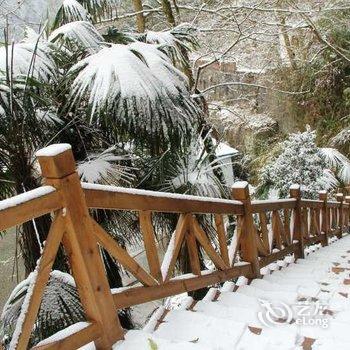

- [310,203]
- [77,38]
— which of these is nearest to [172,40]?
[77,38]

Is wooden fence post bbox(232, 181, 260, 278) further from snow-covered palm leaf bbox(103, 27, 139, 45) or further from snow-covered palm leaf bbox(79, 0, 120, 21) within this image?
snow-covered palm leaf bbox(79, 0, 120, 21)

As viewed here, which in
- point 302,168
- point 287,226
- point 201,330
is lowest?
point 302,168

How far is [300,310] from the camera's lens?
8.55 feet

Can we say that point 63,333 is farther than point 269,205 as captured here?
No

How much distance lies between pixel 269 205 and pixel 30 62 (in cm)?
258

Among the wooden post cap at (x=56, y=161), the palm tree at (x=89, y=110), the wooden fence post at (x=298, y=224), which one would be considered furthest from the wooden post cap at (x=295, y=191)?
the wooden post cap at (x=56, y=161)

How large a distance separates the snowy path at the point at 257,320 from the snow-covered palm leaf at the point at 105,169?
1172mm

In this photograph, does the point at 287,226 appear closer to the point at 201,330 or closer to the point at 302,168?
the point at 201,330

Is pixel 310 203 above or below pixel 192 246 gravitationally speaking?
below

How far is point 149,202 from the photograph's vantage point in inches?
90.7

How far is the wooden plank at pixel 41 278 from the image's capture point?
1596mm

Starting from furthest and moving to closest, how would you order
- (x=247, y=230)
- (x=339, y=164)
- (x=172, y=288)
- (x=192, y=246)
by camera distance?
1. (x=339, y=164)
2. (x=247, y=230)
3. (x=192, y=246)
4. (x=172, y=288)

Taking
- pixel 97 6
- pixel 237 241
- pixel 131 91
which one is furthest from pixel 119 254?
pixel 97 6

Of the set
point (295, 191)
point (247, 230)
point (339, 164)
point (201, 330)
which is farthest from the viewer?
point (339, 164)
